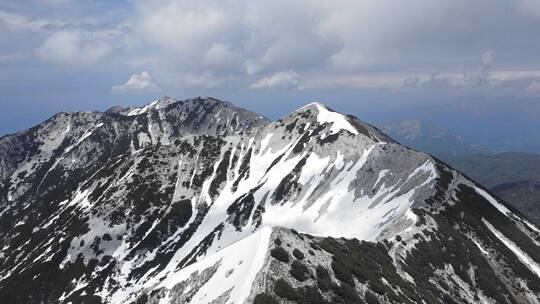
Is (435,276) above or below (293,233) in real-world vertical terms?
below

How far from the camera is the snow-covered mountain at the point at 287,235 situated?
41394 mm

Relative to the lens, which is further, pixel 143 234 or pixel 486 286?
pixel 143 234

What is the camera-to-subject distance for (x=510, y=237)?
97188 mm

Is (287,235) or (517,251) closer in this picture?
(287,235)

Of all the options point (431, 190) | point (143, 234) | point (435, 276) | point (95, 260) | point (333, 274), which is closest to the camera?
point (333, 274)

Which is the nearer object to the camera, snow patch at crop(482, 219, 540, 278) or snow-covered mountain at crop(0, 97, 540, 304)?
snow-covered mountain at crop(0, 97, 540, 304)

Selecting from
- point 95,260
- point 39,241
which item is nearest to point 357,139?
point 95,260

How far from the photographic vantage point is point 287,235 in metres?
42.9

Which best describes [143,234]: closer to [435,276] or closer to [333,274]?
[435,276]

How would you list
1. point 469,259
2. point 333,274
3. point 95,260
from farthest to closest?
point 95,260 < point 469,259 < point 333,274

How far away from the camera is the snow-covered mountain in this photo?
136ft

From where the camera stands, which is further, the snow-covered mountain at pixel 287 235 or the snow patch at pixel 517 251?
the snow patch at pixel 517 251

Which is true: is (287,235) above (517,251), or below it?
above

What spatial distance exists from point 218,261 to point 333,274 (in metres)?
13.3
